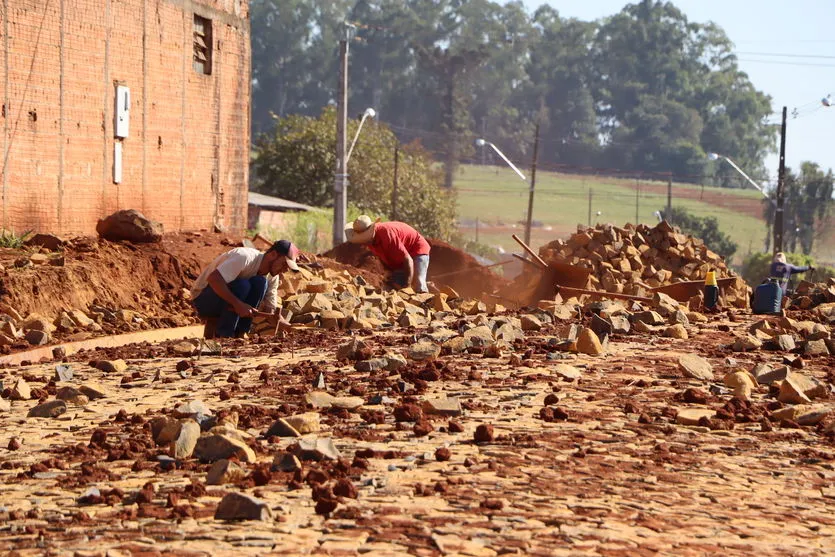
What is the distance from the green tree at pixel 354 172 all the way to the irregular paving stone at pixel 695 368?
38.4m

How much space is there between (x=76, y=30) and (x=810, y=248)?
212 feet

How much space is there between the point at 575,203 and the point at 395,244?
72.4m

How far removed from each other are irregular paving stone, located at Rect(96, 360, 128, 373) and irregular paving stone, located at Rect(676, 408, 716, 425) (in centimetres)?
422

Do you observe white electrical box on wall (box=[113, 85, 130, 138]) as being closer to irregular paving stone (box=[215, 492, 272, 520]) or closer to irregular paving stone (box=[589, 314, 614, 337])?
irregular paving stone (box=[589, 314, 614, 337])

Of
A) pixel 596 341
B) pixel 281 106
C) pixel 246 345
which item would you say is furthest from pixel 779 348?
pixel 281 106

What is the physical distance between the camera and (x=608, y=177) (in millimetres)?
97938

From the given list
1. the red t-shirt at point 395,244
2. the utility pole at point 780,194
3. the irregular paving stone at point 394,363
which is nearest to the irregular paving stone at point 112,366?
the irregular paving stone at point 394,363

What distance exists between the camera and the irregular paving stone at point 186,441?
6.03m

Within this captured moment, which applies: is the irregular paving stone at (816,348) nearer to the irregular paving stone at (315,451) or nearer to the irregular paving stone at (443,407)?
the irregular paving stone at (443,407)

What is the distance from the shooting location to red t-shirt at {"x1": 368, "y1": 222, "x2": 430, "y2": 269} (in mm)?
15727

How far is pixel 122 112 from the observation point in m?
16.2

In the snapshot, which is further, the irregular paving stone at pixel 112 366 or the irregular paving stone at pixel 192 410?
the irregular paving stone at pixel 112 366

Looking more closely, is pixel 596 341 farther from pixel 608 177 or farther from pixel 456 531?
pixel 608 177

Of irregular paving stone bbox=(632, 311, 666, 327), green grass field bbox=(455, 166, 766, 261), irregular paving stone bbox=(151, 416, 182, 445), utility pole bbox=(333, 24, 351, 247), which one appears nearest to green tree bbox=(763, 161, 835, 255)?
green grass field bbox=(455, 166, 766, 261)
